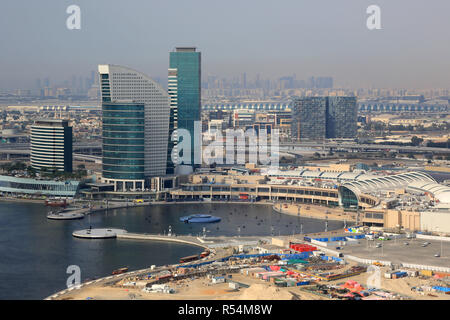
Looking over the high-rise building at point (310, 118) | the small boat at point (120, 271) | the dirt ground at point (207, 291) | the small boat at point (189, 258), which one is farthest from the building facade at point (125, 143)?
the high-rise building at point (310, 118)

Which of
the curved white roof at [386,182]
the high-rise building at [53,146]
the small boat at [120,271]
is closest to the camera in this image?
the small boat at [120,271]

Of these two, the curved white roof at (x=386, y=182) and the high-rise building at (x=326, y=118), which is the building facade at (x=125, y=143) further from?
the high-rise building at (x=326, y=118)

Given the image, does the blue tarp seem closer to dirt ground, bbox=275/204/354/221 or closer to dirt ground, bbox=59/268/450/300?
dirt ground, bbox=59/268/450/300

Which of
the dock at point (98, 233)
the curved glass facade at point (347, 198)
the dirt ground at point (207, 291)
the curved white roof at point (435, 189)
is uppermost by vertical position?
the curved white roof at point (435, 189)

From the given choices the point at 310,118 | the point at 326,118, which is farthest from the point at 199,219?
the point at 326,118

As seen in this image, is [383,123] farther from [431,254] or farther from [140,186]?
[431,254]

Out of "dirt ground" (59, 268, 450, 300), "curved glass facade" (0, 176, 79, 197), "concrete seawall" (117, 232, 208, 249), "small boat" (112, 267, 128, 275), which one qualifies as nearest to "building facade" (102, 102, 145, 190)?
"curved glass facade" (0, 176, 79, 197)
